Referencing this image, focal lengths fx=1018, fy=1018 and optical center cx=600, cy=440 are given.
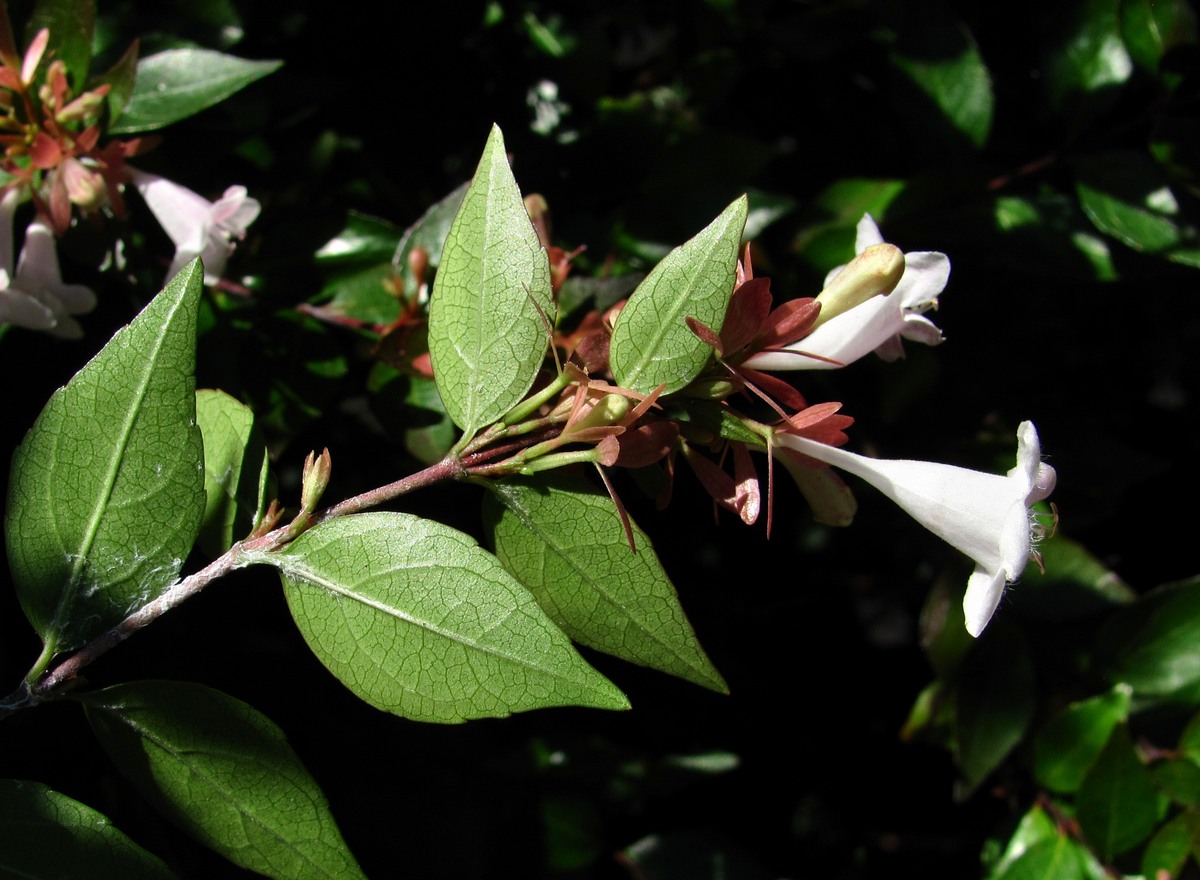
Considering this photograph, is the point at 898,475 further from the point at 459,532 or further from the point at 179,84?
the point at 179,84

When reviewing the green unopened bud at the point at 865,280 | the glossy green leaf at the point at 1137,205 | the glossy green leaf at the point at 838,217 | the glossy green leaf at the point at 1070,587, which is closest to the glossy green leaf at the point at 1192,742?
the glossy green leaf at the point at 1070,587

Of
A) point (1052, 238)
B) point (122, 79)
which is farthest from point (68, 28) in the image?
point (1052, 238)

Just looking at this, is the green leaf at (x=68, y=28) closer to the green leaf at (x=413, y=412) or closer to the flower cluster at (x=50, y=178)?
the flower cluster at (x=50, y=178)

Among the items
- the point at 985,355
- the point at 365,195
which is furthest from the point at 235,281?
the point at 985,355

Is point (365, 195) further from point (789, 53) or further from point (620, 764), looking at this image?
point (620, 764)

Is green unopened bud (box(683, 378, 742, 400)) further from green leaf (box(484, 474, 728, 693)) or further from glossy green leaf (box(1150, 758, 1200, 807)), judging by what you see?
glossy green leaf (box(1150, 758, 1200, 807))
